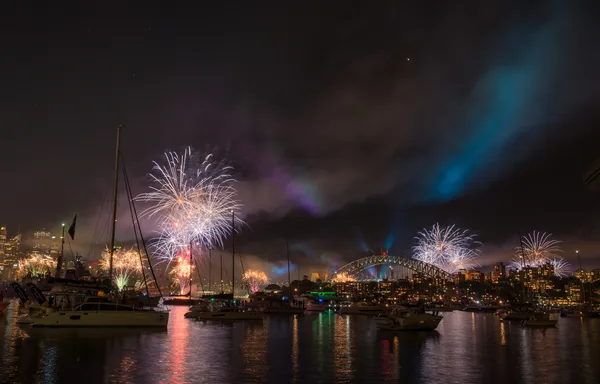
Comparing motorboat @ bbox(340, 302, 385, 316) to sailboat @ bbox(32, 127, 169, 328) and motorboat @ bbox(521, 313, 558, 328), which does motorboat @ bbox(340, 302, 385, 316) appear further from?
sailboat @ bbox(32, 127, 169, 328)

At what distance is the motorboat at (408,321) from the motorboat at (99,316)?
2039cm

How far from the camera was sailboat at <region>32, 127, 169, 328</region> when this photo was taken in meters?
37.1

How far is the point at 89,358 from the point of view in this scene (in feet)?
73.5

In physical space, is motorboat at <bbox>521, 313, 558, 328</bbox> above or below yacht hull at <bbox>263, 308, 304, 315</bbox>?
above

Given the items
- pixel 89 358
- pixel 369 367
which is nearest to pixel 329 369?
pixel 369 367

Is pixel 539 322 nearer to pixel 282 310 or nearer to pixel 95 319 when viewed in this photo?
pixel 282 310

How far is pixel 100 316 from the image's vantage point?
37.6m

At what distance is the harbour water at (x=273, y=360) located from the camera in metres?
18.5

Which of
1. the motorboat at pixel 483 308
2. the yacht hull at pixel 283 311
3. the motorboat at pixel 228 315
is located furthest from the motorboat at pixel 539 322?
the motorboat at pixel 483 308

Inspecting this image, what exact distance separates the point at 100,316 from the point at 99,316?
0.27ft

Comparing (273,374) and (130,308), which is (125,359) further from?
(130,308)

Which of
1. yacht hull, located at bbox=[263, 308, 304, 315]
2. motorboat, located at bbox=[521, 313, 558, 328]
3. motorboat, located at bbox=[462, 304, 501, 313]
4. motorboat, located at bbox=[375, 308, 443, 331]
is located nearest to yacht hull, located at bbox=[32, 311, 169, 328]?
motorboat, located at bbox=[375, 308, 443, 331]

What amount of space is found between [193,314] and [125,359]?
3844 centimetres

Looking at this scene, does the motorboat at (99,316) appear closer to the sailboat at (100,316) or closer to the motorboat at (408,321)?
the sailboat at (100,316)
